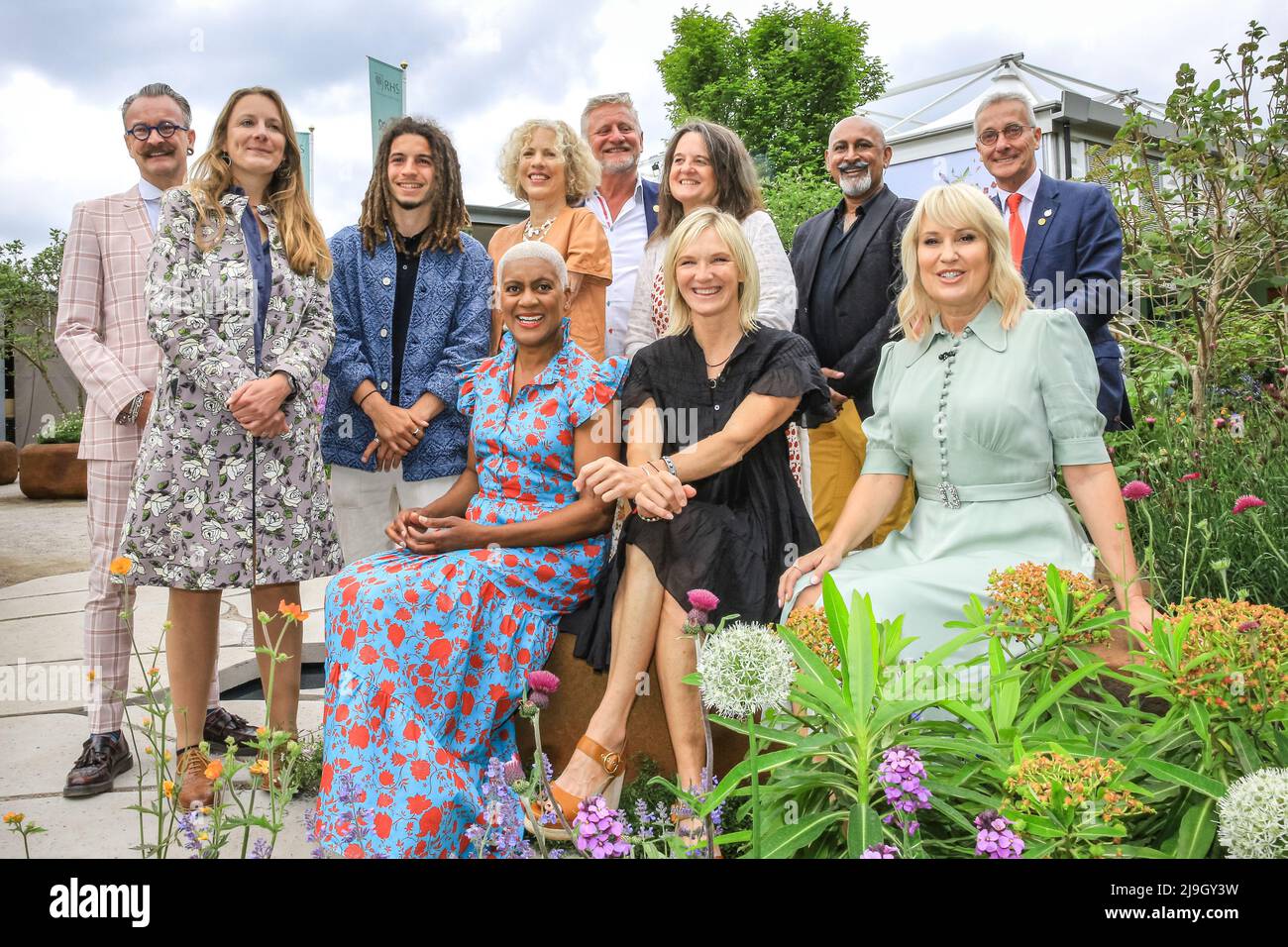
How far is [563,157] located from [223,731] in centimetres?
251

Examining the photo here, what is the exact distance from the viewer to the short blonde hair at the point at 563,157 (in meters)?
3.87

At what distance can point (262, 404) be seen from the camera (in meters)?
3.21

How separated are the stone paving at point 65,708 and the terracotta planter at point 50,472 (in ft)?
21.2

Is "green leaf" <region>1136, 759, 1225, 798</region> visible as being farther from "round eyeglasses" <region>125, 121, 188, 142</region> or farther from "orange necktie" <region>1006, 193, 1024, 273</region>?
"round eyeglasses" <region>125, 121, 188, 142</region>

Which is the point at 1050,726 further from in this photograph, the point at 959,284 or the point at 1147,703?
the point at 959,284

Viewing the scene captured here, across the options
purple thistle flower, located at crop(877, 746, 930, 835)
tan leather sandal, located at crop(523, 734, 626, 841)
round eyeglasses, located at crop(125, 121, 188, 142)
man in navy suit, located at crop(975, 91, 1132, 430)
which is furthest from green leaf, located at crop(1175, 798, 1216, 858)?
round eyeglasses, located at crop(125, 121, 188, 142)

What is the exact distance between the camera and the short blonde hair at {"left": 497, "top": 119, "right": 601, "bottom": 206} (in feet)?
12.7

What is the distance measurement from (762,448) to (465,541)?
94 centimetres

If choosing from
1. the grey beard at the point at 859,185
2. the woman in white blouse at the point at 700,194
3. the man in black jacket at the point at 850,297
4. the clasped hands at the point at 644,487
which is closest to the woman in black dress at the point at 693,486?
the clasped hands at the point at 644,487

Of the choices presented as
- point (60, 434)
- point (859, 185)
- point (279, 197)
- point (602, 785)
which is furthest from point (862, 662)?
point (60, 434)

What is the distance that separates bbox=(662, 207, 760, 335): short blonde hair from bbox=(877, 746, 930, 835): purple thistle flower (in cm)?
191

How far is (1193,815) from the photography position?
1.48m

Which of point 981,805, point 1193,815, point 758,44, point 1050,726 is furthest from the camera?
point 758,44

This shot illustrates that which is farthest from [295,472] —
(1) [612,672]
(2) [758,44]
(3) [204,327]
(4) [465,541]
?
(2) [758,44]
